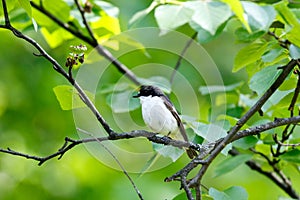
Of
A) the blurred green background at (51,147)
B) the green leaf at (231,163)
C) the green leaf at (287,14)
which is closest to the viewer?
the green leaf at (287,14)

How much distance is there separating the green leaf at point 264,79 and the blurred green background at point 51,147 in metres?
1.83

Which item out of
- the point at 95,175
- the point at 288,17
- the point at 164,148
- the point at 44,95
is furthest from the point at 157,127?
the point at 44,95

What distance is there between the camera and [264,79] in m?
2.07

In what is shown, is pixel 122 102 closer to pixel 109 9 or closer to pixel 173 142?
pixel 109 9

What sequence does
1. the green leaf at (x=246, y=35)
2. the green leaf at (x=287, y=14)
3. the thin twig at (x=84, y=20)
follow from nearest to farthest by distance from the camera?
the green leaf at (x=287, y=14) < the green leaf at (x=246, y=35) < the thin twig at (x=84, y=20)

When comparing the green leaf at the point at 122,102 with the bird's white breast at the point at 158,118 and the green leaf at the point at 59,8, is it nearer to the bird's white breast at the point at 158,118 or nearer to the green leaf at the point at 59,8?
the bird's white breast at the point at 158,118

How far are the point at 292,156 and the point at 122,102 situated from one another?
2.92 ft

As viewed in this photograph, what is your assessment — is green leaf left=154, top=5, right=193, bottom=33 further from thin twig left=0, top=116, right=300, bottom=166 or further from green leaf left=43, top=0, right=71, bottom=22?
green leaf left=43, top=0, right=71, bottom=22

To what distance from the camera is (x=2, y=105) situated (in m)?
5.50

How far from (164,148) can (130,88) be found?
0.80 metres

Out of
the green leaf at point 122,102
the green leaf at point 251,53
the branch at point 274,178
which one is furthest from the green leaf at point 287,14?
the branch at point 274,178

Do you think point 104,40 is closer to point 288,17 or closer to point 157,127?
point 157,127

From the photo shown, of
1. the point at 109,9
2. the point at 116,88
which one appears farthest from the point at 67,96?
the point at 109,9

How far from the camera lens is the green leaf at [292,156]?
7.55 ft
